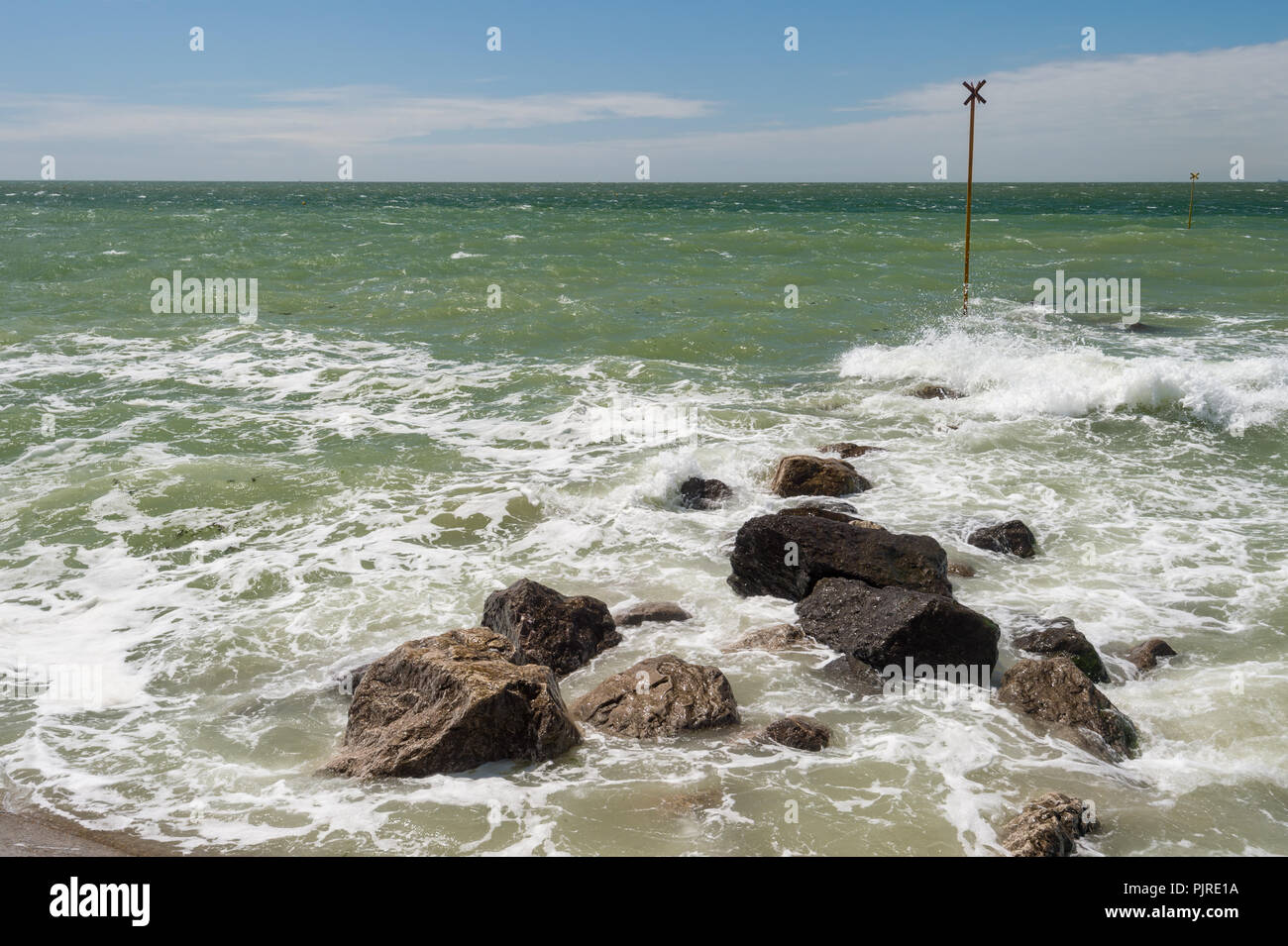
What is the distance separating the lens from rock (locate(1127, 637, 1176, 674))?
7586 mm

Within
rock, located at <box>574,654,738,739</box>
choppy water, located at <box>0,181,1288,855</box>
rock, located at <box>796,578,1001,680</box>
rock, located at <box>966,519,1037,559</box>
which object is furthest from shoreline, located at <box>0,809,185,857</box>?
rock, located at <box>966,519,1037,559</box>

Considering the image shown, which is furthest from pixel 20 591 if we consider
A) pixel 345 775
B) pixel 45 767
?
pixel 345 775

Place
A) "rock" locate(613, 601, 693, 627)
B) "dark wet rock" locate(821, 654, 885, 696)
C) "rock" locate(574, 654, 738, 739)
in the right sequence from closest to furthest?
"rock" locate(574, 654, 738, 739) → "dark wet rock" locate(821, 654, 885, 696) → "rock" locate(613, 601, 693, 627)

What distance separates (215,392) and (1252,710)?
15.7 meters

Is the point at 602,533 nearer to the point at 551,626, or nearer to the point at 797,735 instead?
the point at 551,626

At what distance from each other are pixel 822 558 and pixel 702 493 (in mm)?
3058

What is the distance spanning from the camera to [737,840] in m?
5.40

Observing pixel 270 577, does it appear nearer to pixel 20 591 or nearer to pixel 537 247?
pixel 20 591

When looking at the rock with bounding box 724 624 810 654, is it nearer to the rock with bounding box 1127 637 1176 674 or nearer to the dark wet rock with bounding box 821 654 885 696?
the dark wet rock with bounding box 821 654 885 696

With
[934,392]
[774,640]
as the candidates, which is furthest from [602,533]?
[934,392]

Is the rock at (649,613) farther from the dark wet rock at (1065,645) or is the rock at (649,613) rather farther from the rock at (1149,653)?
the rock at (1149,653)

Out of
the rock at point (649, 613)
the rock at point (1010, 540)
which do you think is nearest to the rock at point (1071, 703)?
the rock at point (649, 613)

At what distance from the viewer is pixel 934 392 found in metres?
16.0

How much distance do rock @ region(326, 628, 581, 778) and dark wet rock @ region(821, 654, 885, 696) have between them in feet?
7.12
